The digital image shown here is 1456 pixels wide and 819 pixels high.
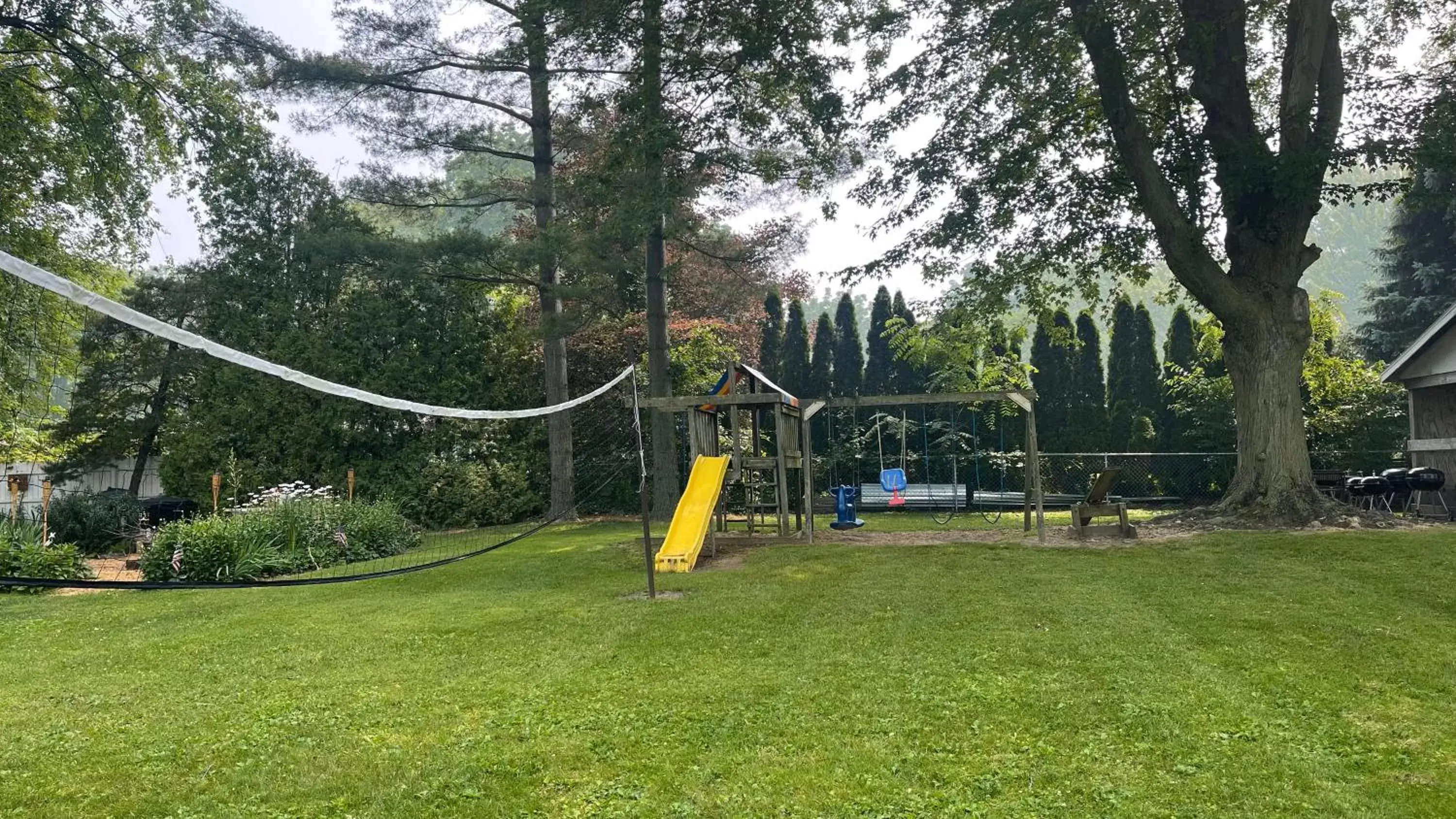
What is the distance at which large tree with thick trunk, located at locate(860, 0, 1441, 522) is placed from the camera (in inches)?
449

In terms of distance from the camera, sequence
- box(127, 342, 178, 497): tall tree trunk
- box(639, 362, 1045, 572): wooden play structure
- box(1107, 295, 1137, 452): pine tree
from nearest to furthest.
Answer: box(639, 362, 1045, 572): wooden play structure
box(127, 342, 178, 497): tall tree trunk
box(1107, 295, 1137, 452): pine tree

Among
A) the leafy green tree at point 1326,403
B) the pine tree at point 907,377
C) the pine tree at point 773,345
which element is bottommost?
the leafy green tree at point 1326,403

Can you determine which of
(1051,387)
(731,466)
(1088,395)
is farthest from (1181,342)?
(731,466)

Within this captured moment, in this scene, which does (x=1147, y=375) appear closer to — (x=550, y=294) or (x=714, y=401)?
(x=714, y=401)

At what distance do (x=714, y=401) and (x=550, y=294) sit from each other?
232 inches

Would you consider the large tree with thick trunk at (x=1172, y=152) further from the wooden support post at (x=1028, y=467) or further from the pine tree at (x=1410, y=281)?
the pine tree at (x=1410, y=281)

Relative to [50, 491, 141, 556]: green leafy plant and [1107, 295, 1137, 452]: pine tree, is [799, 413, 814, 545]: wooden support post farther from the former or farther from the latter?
[1107, 295, 1137, 452]: pine tree

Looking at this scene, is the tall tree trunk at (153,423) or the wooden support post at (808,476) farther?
the tall tree trunk at (153,423)

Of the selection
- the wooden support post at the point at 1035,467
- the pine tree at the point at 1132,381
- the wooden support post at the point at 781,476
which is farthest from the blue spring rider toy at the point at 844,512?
the pine tree at the point at 1132,381

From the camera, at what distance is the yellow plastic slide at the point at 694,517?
958 cm

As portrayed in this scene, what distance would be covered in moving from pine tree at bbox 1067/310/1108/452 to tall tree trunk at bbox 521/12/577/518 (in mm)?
11123

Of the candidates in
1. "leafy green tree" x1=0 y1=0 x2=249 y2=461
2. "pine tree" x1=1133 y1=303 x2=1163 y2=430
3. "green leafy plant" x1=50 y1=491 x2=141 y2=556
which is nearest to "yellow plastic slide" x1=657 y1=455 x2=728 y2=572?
"green leafy plant" x1=50 y1=491 x2=141 y2=556

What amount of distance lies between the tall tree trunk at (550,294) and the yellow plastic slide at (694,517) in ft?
16.8

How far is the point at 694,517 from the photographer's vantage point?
1061 cm
